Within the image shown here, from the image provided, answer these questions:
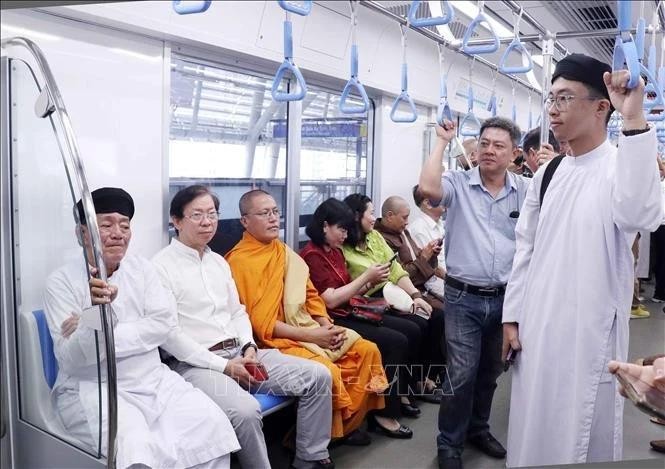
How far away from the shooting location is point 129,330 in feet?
7.57

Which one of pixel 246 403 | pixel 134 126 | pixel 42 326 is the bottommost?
pixel 246 403

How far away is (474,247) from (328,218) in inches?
44.1

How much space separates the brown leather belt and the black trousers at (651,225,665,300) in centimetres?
615

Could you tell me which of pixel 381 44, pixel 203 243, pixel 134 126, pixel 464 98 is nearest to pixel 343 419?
pixel 203 243

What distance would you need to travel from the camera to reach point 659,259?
7328 millimetres

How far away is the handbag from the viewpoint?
11.6ft

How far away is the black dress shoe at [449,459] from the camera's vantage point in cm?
283

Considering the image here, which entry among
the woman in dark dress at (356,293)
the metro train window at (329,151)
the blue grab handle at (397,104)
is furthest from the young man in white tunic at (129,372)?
the metro train window at (329,151)

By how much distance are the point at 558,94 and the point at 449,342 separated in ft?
4.37

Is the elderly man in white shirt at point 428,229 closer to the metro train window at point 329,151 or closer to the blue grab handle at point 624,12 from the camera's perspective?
the metro train window at point 329,151

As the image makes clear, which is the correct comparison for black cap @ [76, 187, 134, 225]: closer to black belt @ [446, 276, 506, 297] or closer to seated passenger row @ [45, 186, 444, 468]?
seated passenger row @ [45, 186, 444, 468]

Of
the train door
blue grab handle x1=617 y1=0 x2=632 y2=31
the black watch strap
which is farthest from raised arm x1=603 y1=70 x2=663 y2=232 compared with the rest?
the train door

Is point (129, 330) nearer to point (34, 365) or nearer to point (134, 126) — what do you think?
point (34, 365)

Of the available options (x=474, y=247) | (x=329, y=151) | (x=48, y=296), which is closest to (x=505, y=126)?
(x=474, y=247)
